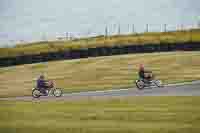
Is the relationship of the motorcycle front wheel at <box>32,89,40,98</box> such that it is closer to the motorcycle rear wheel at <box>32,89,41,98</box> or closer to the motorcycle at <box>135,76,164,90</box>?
the motorcycle rear wheel at <box>32,89,41,98</box>

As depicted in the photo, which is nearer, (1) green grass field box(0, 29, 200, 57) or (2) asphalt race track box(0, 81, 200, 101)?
(2) asphalt race track box(0, 81, 200, 101)

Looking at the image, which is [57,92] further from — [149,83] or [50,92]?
[149,83]

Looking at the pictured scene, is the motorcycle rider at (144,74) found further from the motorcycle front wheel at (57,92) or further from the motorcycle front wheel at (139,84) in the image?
the motorcycle front wheel at (57,92)

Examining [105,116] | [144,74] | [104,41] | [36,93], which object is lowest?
[105,116]

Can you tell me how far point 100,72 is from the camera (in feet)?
10.1

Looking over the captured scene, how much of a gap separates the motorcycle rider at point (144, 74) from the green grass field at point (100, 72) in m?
0.03

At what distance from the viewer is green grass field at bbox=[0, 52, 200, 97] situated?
289 centimetres

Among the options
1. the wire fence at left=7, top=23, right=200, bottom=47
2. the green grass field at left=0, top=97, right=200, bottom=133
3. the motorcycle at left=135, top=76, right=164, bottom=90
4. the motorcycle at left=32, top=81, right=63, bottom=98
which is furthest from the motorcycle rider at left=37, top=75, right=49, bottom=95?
the motorcycle at left=135, top=76, right=164, bottom=90

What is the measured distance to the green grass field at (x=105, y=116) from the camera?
2.79 metres

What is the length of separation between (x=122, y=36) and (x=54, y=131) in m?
0.88

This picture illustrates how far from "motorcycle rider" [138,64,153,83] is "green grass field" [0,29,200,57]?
0.19 meters

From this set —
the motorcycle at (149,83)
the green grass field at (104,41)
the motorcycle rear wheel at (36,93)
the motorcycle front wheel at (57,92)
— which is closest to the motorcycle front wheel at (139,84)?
the motorcycle at (149,83)

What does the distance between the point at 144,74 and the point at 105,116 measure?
42cm

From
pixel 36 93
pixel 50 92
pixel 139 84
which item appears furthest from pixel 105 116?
pixel 36 93
